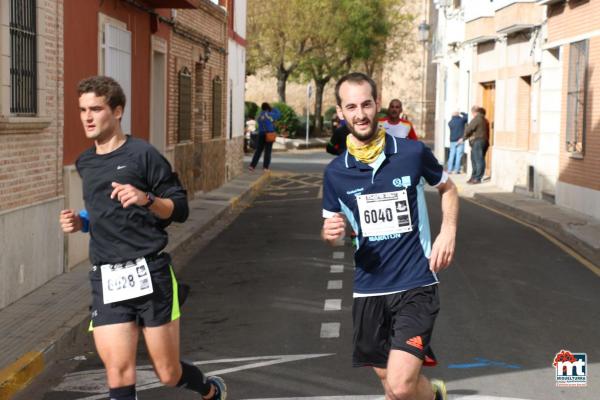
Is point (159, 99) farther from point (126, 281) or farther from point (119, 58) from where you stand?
point (126, 281)

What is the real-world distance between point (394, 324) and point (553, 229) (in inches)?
510

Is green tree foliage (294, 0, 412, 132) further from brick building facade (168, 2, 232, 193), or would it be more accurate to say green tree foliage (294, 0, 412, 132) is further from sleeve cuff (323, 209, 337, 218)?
sleeve cuff (323, 209, 337, 218)

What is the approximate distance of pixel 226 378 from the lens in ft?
25.2

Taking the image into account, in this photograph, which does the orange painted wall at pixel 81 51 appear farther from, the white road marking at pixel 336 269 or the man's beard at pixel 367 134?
the man's beard at pixel 367 134

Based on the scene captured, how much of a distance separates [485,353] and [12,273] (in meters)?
4.36

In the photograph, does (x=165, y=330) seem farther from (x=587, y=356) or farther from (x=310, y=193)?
(x=310, y=193)

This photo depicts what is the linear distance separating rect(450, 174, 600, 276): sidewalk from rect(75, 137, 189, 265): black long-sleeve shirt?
26.8 feet

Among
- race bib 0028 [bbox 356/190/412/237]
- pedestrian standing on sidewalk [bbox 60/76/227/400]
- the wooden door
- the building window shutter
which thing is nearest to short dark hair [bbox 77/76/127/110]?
pedestrian standing on sidewalk [bbox 60/76/227/400]

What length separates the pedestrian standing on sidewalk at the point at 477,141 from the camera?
29172 millimetres

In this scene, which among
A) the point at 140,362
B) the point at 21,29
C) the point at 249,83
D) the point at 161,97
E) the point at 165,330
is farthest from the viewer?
the point at 249,83

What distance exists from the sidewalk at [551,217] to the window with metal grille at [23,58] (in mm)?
6424

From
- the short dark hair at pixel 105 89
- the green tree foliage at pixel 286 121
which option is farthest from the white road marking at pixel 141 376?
the green tree foliage at pixel 286 121

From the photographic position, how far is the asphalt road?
743cm

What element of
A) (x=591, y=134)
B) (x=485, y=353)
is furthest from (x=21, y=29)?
(x=591, y=134)
